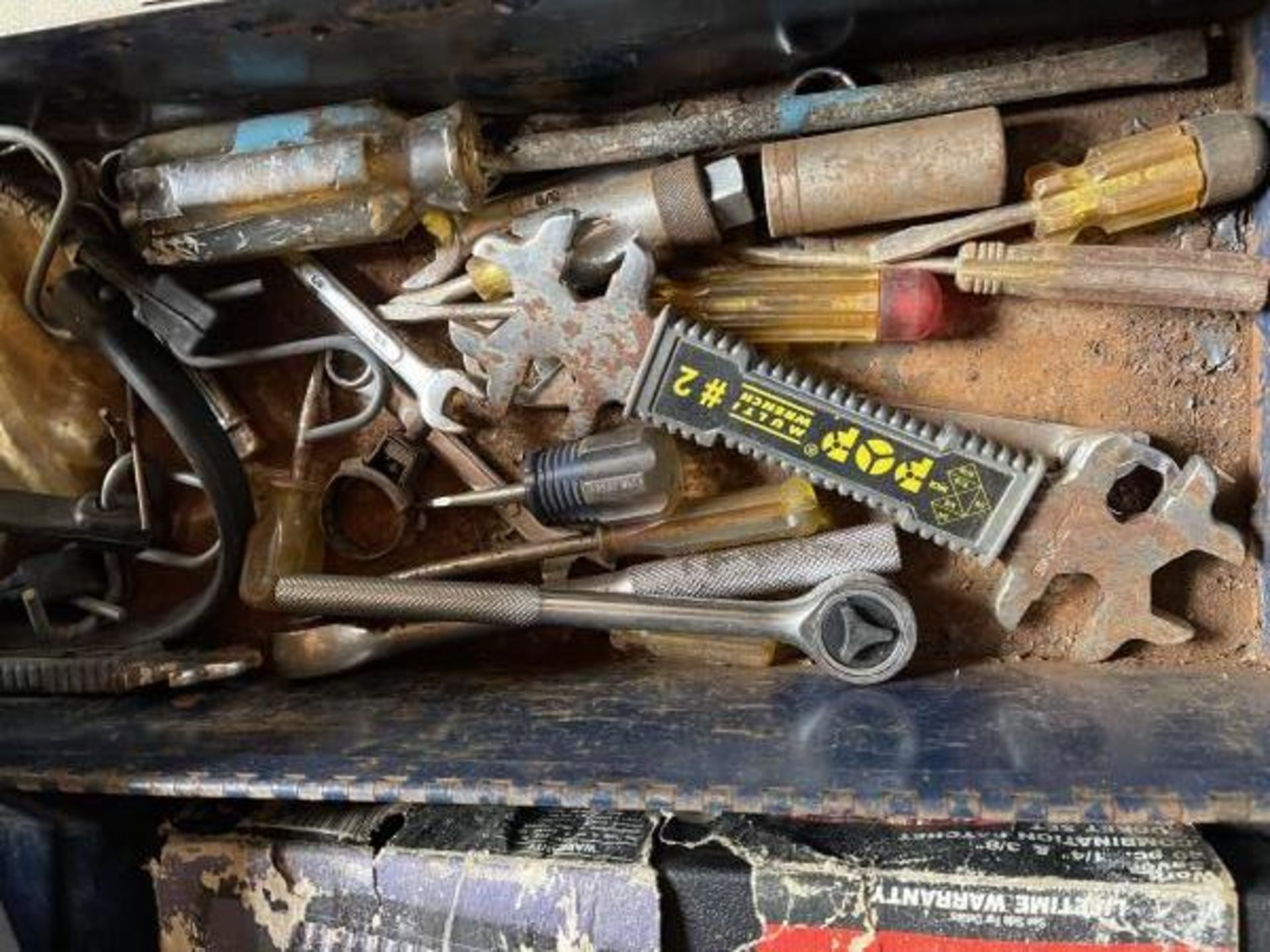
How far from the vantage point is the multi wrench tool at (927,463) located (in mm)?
924

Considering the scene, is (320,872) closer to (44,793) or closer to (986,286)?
(44,793)

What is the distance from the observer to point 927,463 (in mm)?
924

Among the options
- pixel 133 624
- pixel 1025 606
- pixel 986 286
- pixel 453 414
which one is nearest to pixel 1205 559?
pixel 1025 606

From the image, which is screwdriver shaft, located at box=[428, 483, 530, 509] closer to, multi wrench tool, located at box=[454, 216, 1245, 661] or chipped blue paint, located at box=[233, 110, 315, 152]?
multi wrench tool, located at box=[454, 216, 1245, 661]

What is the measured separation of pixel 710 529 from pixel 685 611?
0.10 metres

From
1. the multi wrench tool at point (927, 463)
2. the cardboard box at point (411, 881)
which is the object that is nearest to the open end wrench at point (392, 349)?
the multi wrench tool at point (927, 463)

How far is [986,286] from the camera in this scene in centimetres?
96

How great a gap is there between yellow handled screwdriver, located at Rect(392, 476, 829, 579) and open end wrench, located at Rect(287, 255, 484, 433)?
128mm

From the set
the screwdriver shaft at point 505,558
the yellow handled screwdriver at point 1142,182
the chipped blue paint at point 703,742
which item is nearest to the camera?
the chipped blue paint at point 703,742

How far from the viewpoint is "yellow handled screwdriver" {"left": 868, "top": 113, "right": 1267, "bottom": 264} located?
908 mm

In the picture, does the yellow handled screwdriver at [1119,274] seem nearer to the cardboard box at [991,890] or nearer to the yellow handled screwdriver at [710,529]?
the yellow handled screwdriver at [710,529]

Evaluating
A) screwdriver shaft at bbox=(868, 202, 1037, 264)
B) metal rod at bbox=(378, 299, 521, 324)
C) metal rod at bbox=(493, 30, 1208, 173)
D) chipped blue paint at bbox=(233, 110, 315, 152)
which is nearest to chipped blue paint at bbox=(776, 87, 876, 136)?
metal rod at bbox=(493, 30, 1208, 173)

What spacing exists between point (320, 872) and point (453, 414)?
1.21ft

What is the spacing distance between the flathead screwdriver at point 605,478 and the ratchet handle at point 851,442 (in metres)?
0.04
